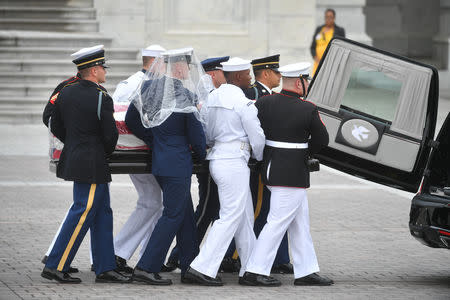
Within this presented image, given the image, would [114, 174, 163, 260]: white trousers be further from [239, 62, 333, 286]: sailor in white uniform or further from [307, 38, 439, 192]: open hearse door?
[307, 38, 439, 192]: open hearse door

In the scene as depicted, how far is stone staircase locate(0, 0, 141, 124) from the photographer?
1728 centimetres

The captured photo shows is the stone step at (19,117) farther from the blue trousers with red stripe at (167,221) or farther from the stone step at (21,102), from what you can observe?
the blue trousers with red stripe at (167,221)

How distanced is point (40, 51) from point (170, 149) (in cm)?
1207

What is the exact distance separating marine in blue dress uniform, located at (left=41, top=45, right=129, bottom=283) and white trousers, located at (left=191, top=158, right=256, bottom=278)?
77cm

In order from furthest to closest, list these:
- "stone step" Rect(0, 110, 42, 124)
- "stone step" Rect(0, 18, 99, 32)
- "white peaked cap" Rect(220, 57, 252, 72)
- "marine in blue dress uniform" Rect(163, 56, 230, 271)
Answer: "stone step" Rect(0, 18, 99, 32) < "stone step" Rect(0, 110, 42, 124) < "marine in blue dress uniform" Rect(163, 56, 230, 271) < "white peaked cap" Rect(220, 57, 252, 72)

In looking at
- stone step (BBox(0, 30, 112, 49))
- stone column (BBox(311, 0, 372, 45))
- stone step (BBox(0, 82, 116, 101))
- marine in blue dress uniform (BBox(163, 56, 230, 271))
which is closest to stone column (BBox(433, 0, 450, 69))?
stone column (BBox(311, 0, 372, 45))

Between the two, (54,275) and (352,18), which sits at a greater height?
(352,18)

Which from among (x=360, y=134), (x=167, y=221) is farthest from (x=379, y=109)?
(x=167, y=221)

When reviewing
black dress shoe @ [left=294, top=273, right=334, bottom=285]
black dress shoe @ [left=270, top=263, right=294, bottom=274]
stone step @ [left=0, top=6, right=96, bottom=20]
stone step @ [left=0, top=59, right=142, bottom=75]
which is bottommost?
black dress shoe @ [left=270, top=263, right=294, bottom=274]

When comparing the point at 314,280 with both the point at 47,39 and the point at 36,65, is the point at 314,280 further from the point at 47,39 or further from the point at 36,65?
the point at 47,39

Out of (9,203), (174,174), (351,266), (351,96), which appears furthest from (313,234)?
(9,203)

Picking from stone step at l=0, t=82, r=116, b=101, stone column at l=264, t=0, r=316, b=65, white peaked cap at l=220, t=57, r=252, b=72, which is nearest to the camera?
white peaked cap at l=220, t=57, r=252, b=72

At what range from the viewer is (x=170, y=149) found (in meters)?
6.96

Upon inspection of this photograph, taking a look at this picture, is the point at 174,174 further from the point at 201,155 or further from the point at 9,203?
the point at 9,203
